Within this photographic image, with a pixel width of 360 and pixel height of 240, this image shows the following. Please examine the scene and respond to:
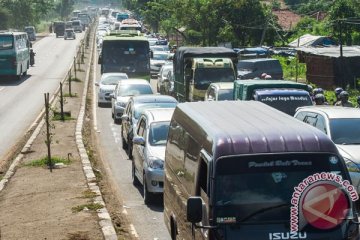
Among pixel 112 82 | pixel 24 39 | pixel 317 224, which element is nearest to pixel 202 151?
pixel 317 224

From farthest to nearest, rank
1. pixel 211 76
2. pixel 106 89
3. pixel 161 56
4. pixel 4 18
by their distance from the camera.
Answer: pixel 4 18
pixel 161 56
pixel 106 89
pixel 211 76

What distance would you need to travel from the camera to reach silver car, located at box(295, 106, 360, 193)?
43.7 ft

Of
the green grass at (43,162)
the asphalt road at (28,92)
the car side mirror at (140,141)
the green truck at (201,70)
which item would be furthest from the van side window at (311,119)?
the green truck at (201,70)

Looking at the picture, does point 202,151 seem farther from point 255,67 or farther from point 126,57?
point 126,57

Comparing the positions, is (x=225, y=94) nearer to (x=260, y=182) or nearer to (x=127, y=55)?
(x=260, y=182)

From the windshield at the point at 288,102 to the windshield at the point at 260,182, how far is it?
10.6 metres

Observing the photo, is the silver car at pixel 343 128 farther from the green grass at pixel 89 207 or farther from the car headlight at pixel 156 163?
the green grass at pixel 89 207

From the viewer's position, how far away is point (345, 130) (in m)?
14.3

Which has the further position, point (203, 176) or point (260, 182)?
point (203, 176)

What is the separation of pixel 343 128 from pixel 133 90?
16.0 meters

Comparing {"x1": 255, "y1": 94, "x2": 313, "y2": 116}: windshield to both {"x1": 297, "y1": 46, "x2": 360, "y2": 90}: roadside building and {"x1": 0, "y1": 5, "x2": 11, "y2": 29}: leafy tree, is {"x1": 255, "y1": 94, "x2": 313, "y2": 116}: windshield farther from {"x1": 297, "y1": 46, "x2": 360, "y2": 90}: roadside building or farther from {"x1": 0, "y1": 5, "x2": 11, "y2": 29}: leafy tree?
{"x1": 0, "y1": 5, "x2": 11, "y2": 29}: leafy tree

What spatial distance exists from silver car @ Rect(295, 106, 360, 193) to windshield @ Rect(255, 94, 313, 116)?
2.91m

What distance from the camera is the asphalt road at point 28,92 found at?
27.1m

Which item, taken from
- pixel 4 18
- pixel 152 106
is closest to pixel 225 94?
pixel 152 106
